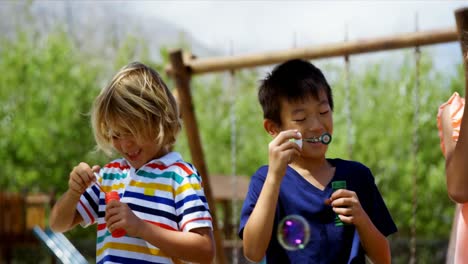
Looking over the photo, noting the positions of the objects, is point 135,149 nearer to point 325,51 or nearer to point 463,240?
point 463,240

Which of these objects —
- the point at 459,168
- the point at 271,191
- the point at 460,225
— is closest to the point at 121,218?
the point at 271,191

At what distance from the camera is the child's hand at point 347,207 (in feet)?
7.50

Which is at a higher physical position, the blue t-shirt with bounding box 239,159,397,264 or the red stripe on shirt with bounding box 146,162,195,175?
the red stripe on shirt with bounding box 146,162,195,175

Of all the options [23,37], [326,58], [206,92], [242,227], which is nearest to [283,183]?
[242,227]

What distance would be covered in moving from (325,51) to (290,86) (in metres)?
2.14

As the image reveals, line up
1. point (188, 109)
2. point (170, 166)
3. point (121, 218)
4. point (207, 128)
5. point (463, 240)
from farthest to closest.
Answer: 1. point (207, 128)
2. point (188, 109)
3. point (463, 240)
4. point (170, 166)
5. point (121, 218)

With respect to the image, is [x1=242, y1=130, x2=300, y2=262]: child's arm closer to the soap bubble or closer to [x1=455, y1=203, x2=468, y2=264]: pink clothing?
the soap bubble

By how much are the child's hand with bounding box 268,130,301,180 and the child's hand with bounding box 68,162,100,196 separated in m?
0.59

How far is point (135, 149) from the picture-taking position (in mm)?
2457

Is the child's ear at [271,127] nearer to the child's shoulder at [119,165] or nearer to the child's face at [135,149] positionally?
the child's face at [135,149]

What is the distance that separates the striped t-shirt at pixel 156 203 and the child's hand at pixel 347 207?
415mm

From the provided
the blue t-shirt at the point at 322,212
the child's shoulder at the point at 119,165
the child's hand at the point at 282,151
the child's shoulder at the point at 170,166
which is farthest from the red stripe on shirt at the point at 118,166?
the child's hand at the point at 282,151

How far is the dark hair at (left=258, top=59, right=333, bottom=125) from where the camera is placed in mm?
2486

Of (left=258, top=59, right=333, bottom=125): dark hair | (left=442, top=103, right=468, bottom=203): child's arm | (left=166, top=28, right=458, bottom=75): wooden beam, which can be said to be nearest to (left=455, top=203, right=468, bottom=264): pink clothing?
(left=442, top=103, right=468, bottom=203): child's arm
